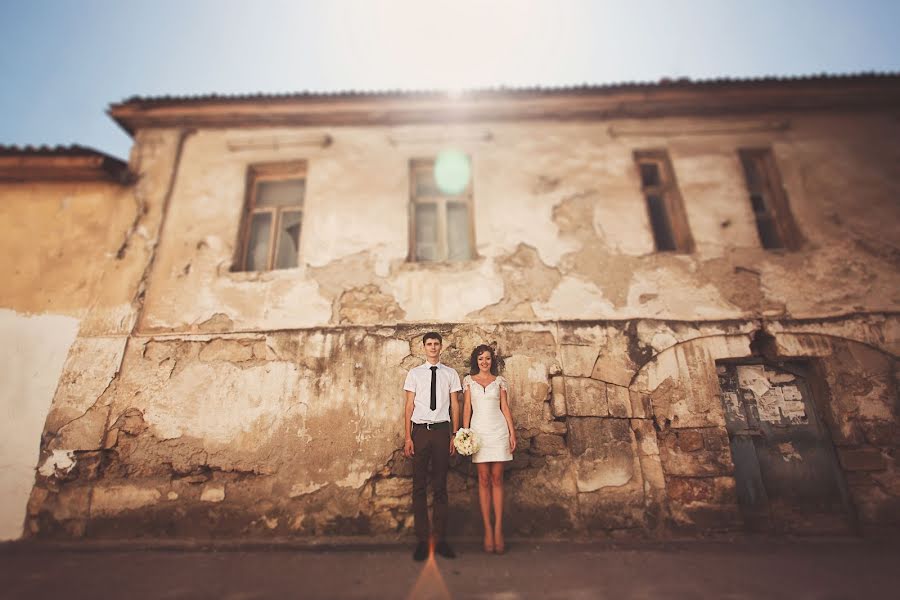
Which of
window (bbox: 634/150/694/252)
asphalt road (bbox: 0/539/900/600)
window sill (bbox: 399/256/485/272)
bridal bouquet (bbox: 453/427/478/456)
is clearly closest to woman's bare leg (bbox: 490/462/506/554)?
asphalt road (bbox: 0/539/900/600)

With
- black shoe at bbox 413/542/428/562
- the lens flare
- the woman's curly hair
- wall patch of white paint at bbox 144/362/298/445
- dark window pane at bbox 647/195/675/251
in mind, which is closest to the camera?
the lens flare

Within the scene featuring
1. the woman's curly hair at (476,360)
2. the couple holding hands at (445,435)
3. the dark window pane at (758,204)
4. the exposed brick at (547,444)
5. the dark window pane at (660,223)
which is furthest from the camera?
the dark window pane at (758,204)

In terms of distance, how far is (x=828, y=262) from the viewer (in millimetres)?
4898

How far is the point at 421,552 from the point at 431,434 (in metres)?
1.01

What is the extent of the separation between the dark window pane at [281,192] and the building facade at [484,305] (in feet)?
0.19

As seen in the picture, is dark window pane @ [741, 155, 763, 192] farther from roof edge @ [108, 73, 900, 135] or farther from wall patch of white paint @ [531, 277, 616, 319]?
wall patch of white paint @ [531, 277, 616, 319]

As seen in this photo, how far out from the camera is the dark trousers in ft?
11.5

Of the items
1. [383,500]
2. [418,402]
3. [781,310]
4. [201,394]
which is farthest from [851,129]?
[201,394]

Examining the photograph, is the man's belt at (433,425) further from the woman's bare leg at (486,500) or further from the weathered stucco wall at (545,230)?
the weathered stucco wall at (545,230)

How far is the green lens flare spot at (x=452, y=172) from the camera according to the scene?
566 centimetres

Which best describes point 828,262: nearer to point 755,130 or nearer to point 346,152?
point 755,130

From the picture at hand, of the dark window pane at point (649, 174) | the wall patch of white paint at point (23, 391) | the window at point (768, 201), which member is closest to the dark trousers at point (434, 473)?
the wall patch of white paint at point (23, 391)

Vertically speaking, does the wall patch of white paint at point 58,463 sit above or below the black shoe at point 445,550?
above

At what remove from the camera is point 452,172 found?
5727mm
